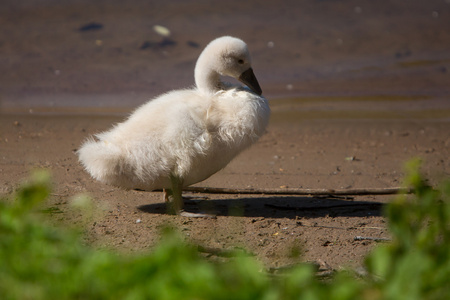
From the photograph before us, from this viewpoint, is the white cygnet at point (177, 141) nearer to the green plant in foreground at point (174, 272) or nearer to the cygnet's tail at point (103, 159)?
the cygnet's tail at point (103, 159)

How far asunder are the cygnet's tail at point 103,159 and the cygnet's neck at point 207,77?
0.84 metres

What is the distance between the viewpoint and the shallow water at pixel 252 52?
9.04 meters

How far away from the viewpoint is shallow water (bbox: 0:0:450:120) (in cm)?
904

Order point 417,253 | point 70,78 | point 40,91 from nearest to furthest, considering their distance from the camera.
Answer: point 417,253 → point 40,91 → point 70,78

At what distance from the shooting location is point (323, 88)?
32.1 feet

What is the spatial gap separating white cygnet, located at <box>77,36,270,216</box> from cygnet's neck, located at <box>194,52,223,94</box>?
4.2 inches

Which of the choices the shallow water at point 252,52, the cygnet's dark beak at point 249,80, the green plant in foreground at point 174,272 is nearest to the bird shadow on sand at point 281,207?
Result: the cygnet's dark beak at point 249,80

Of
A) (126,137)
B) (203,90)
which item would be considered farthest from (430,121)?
(126,137)

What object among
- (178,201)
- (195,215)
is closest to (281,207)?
(195,215)

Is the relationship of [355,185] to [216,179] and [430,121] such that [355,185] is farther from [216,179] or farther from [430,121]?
[430,121]

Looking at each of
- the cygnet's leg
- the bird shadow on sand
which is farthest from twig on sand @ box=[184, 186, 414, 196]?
the cygnet's leg

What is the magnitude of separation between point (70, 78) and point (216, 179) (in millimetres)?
5266

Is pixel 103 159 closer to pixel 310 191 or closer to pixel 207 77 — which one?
pixel 207 77

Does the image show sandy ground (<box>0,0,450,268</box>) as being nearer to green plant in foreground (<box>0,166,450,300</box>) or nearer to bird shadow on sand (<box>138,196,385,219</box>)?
bird shadow on sand (<box>138,196,385,219</box>)
